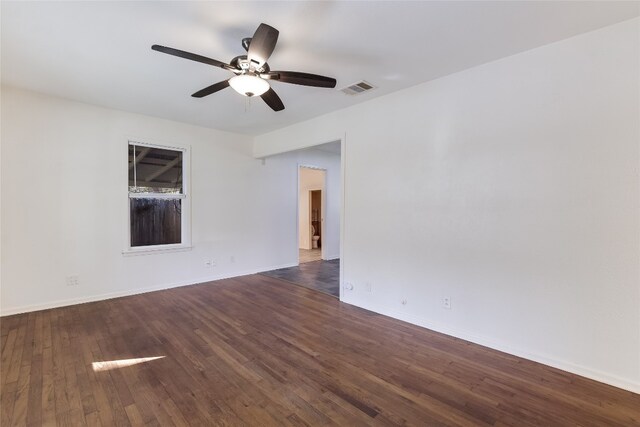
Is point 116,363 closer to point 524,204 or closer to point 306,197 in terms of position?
point 524,204

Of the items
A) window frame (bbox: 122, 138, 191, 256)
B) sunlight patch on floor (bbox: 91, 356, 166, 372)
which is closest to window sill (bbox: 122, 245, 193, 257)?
window frame (bbox: 122, 138, 191, 256)

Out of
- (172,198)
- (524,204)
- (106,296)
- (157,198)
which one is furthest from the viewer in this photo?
(172,198)

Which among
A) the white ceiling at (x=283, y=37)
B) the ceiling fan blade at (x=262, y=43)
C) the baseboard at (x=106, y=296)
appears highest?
the white ceiling at (x=283, y=37)

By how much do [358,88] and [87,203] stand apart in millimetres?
3939

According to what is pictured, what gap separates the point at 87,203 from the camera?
156 inches

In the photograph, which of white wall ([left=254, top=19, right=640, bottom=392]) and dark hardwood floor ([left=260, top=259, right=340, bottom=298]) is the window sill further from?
white wall ([left=254, top=19, right=640, bottom=392])

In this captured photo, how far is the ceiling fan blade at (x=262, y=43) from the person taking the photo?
5.97 ft

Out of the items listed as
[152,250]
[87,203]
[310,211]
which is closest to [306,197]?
[310,211]

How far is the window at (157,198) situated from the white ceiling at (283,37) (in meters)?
1.29

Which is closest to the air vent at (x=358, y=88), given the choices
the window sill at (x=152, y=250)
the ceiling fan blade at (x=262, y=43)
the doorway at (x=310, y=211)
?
the ceiling fan blade at (x=262, y=43)

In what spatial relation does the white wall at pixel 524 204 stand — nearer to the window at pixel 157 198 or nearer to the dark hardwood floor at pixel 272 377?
the dark hardwood floor at pixel 272 377

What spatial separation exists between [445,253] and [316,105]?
2.50 metres

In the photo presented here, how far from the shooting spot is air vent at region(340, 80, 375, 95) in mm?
3223

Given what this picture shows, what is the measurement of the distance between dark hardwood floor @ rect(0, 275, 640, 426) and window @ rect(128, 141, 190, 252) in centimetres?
146
